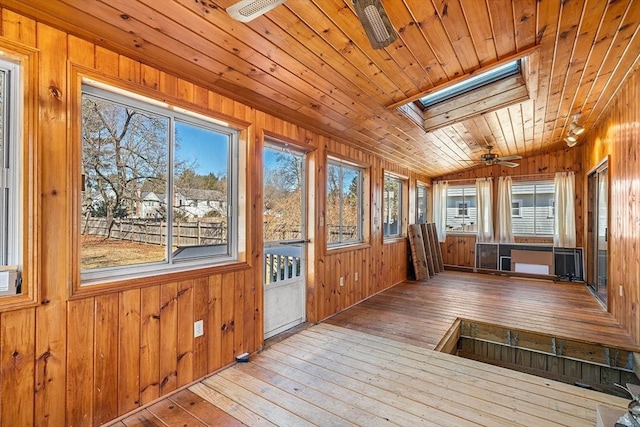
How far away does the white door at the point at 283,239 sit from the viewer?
3139 mm

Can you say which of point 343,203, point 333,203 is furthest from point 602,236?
point 333,203

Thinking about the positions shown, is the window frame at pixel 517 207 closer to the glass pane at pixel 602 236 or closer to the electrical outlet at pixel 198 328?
the glass pane at pixel 602 236

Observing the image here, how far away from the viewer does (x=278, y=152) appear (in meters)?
3.26

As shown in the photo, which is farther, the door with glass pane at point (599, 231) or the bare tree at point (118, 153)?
the door with glass pane at point (599, 231)

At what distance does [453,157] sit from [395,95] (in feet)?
11.1

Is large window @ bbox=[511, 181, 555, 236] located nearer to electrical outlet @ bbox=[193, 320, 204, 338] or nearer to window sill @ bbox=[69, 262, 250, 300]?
window sill @ bbox=[69, 262, 250, 300]

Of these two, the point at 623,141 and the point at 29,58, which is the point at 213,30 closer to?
the point at 29,58

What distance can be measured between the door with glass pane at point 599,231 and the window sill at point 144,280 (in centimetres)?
484

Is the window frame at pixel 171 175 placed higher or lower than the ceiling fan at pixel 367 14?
lower

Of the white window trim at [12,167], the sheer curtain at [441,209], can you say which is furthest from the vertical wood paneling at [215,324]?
the sheer curtain at [441,209]

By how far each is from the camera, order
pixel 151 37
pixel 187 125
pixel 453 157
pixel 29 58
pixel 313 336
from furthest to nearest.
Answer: pixel 453 157, pixel 313 336, pixel 187 125, pixel 151 37, pixel 29 58

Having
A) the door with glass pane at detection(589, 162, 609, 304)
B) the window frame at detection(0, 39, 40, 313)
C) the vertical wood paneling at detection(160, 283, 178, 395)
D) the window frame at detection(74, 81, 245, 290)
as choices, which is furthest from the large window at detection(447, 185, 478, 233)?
the window frame at detection(0, 39, 40, 313)

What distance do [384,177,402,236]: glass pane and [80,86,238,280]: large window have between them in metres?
3.50

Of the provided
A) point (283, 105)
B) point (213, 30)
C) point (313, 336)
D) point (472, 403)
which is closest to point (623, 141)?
point (472, 403)
